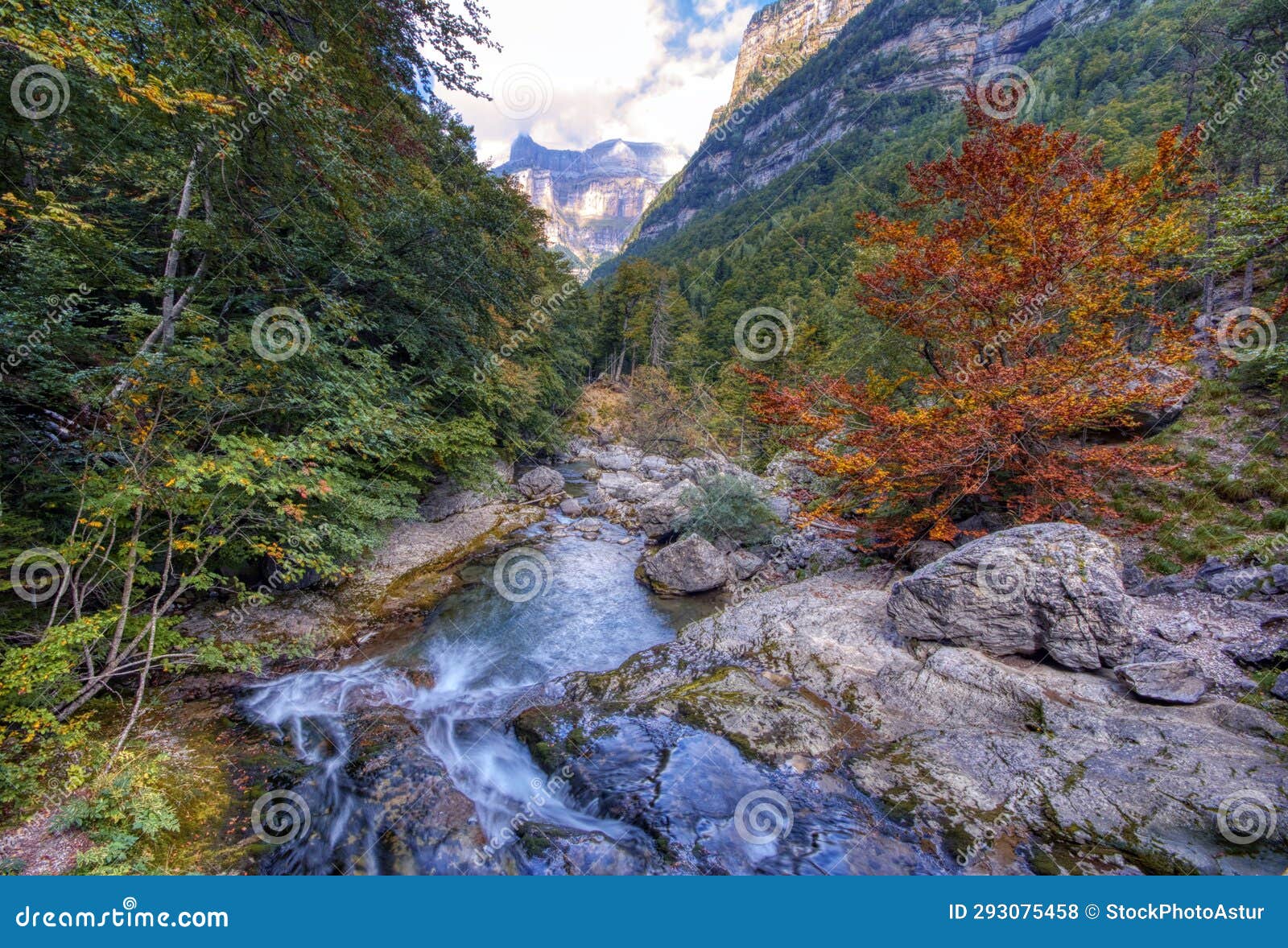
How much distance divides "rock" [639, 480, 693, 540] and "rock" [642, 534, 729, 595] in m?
2.81

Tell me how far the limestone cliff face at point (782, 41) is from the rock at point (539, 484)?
18241 cm

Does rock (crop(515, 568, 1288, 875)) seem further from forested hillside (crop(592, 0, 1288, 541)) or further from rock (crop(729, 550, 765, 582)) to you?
rock (crop(729, 550, 765, 582))

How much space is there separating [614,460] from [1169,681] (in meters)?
24.2

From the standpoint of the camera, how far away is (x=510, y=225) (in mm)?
11688

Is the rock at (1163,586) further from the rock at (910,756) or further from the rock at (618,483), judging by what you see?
the rock at (618,483)

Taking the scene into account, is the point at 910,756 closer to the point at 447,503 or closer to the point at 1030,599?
the point at 1030,599

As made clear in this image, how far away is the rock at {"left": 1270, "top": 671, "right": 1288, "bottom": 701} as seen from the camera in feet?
15.5

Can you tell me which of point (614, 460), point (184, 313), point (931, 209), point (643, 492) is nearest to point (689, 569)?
point (643, 492)

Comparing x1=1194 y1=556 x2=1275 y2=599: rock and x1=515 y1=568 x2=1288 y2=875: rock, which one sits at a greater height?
x1=1194 y1=556 x2=1275 y2=599: rock

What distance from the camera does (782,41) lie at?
184 metres

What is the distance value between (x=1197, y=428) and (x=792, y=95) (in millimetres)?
175210

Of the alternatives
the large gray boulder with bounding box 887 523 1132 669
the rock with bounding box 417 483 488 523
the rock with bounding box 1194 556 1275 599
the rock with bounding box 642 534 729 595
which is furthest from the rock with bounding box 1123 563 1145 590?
the rock with bounding box 417 483 488 523

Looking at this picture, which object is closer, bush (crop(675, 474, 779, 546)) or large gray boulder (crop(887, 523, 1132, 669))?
large gray boulder (crop(887, 523, 1132, 669))

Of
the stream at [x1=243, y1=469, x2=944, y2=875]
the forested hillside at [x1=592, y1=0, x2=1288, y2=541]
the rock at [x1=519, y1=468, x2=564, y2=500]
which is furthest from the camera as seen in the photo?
the rock at [x1=519, y1=468, x2=564, y2=500]
